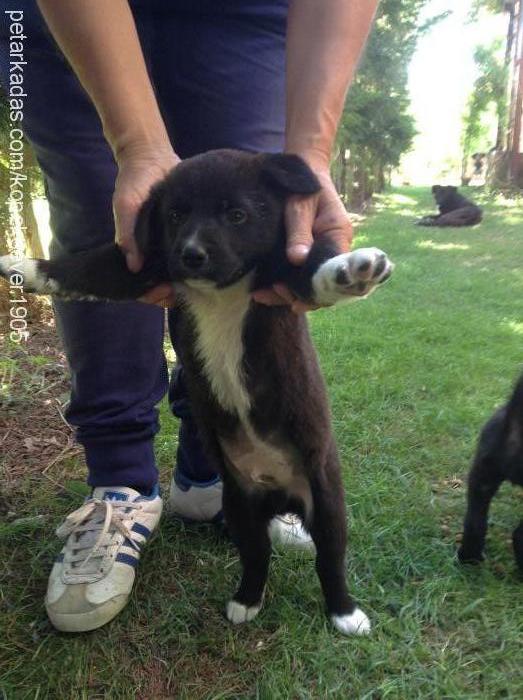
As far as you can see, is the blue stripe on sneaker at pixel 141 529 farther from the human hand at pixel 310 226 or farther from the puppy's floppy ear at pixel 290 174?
the puppy's floppy ear at pixel 290 174

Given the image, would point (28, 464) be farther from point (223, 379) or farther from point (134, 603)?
point (223, 379)

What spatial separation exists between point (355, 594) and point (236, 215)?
129cm

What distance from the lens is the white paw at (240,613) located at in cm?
210

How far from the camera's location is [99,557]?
2.20 metres

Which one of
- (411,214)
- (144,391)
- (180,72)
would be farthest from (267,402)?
(411,214)

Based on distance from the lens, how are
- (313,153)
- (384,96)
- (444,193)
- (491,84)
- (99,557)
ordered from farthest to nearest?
(491,84)
(384,96)
(444,193)
(99,557)
(313,153)

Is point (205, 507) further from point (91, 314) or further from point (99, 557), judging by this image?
point (91, 314)

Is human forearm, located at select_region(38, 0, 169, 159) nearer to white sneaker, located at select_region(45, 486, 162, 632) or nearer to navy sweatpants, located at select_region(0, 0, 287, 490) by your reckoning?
navy sweatpants, located at select_region(0, 0, 287, 490)

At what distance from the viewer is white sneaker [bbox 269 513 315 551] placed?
2.45 meters

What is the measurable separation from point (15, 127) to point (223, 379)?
2683 mm

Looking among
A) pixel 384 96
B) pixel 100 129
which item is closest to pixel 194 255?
pixel 100 129

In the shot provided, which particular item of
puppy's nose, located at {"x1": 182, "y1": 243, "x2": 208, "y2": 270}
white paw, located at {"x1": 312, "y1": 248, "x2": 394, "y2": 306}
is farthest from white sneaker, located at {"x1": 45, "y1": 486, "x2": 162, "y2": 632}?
white paw, located at {"x1": 312, "y1": 248, "x2": 394, "y2": 306}

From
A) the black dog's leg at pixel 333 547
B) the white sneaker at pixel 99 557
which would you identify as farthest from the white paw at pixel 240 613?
the white sneaker at pixel 99 557

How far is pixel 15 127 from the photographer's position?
12.6 ft
